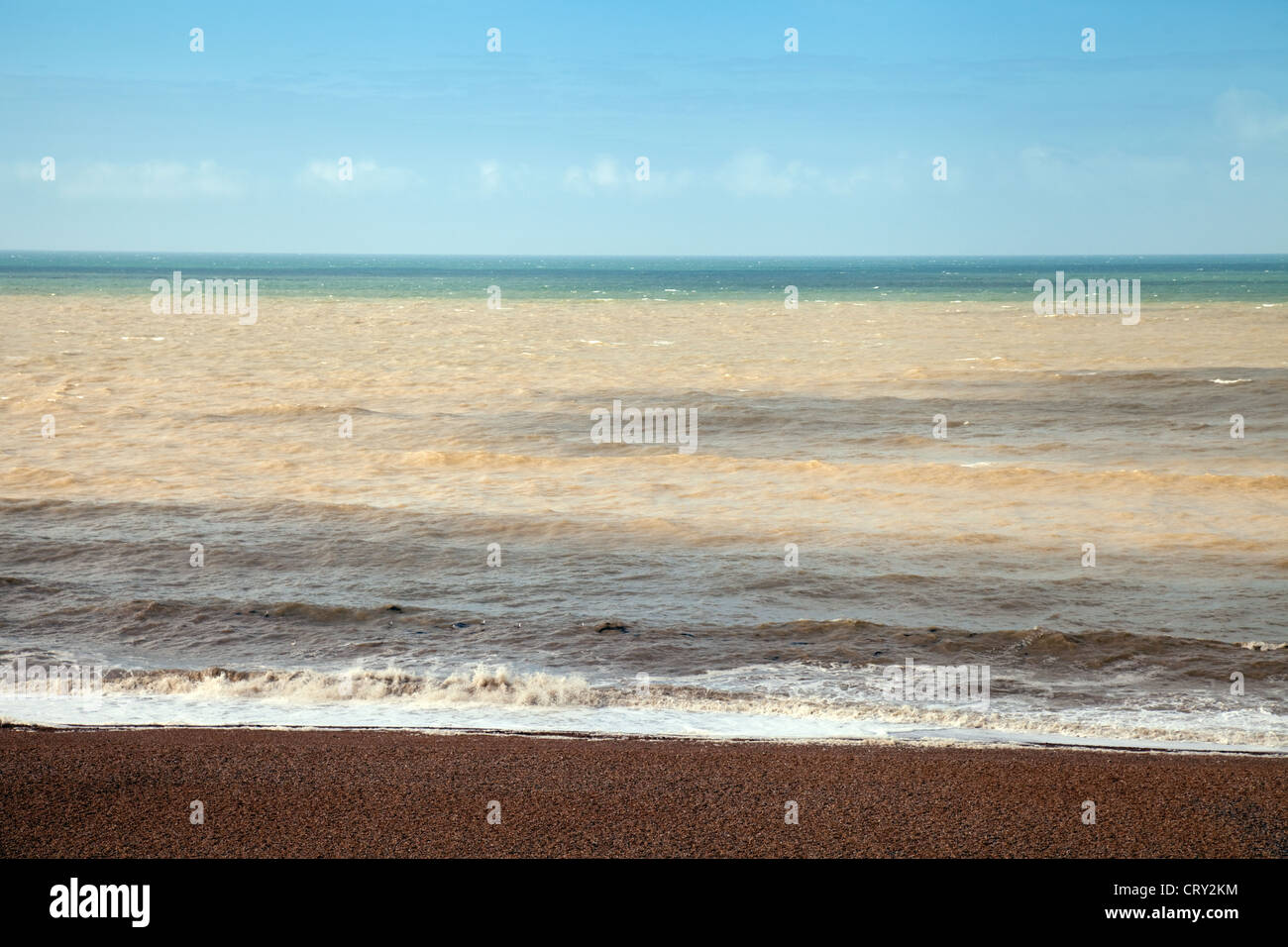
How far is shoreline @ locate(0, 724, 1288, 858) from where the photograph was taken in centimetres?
480

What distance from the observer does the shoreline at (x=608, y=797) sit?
480 centimetres

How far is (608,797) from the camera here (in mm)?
5273

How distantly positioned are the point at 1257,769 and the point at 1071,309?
6235cm
